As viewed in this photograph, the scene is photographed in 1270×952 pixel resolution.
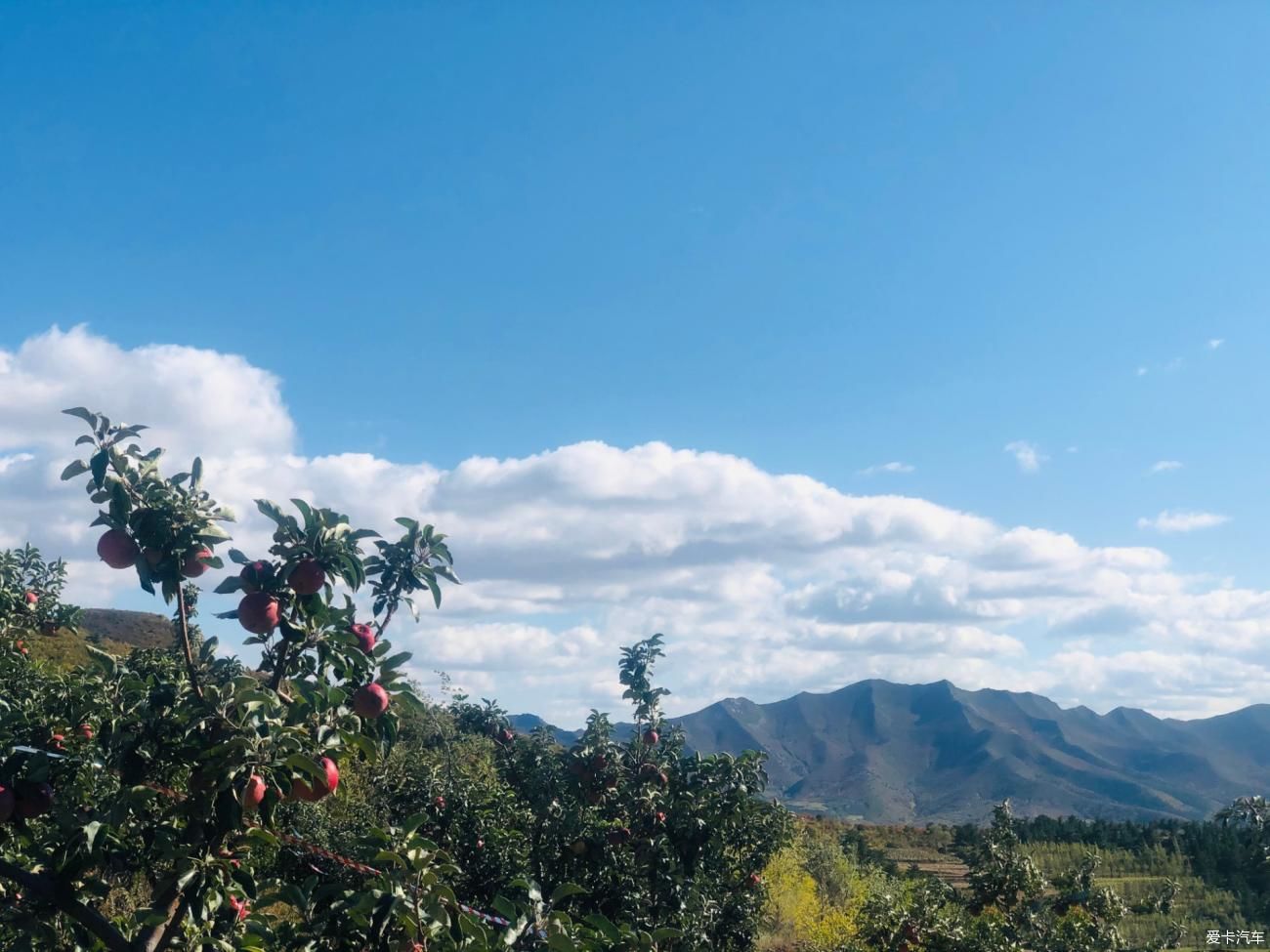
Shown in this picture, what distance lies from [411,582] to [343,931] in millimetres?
2069

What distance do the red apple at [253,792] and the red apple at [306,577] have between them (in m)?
0.95

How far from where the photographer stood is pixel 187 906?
13.5ft

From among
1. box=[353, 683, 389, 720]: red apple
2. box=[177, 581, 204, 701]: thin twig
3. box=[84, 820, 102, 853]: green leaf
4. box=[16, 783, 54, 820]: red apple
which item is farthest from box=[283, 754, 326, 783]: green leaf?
box=[16, 783, 54, 820]: red apple

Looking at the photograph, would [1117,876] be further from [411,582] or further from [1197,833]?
[411,582]

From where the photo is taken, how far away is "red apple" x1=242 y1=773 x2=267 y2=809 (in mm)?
3904

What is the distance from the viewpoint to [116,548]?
168 inches

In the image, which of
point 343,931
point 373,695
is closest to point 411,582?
point 373,695

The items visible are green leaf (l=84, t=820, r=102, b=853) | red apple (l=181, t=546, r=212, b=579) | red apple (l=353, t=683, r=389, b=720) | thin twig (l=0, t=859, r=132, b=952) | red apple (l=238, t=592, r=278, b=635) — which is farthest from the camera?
red apple (l=353, t=683, r=389, b=720)

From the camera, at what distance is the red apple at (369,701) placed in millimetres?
4711

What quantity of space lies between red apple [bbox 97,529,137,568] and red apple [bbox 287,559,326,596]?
0.74 m

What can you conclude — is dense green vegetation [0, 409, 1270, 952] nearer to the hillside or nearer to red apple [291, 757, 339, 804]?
red apple [291, 757, 339, 804]

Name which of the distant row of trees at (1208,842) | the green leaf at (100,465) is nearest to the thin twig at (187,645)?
the green leaf at (100,465)

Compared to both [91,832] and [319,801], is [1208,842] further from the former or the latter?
[91,832]

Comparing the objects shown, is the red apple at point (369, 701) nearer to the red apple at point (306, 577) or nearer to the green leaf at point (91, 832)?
the red apple at point (306, 577)
